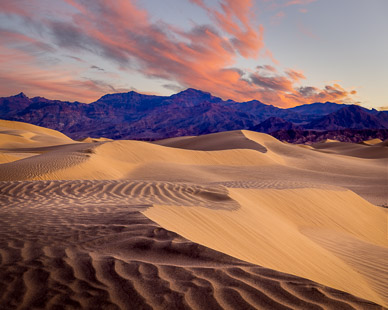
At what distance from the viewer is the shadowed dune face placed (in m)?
1.98

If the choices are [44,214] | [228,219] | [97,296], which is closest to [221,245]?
[228,219]

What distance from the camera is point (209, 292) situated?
2.09m

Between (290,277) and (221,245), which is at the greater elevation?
(290,277)

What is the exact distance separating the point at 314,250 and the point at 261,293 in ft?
11.0

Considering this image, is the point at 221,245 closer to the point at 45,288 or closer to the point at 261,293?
the point at 261,293

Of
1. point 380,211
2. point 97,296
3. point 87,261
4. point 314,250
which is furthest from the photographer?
point 380,211

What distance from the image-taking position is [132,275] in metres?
2.31

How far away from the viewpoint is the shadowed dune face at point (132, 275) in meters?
1.98

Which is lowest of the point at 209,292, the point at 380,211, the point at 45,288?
the point at 380,211

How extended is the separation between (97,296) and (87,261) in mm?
644

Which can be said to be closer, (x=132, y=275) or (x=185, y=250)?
(x=132, y=275)

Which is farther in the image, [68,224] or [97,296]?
[68,224]

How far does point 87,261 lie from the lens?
260 centimetres

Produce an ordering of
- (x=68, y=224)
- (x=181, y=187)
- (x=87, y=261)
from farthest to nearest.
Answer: (x=181, y=187) → (x=68, y=224) → (x=87, y=261)
